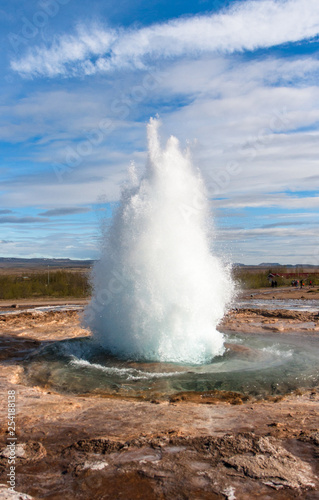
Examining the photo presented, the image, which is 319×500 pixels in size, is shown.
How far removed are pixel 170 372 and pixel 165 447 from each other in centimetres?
442

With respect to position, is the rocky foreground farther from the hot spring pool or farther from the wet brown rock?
the hot spring pool

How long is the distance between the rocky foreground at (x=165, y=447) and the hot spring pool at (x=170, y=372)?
0.64m

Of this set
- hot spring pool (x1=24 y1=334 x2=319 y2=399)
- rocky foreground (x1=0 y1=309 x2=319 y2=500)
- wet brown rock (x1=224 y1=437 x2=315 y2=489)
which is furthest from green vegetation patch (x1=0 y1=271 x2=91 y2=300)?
wet brown rock (x1=224 y1=437 x2=315 y2=489)

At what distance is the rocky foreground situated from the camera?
12.8 feet

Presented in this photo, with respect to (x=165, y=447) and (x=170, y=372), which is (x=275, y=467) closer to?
(x=165, y=447)

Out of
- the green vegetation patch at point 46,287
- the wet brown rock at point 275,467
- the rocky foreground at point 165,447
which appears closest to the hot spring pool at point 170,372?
the rocky foreground at point 165,447

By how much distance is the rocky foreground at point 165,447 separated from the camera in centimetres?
392

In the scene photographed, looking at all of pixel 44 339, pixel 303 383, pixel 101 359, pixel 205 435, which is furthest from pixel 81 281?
pixel 205 435

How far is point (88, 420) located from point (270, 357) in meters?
6.37

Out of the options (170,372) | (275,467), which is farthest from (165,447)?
(170,372)

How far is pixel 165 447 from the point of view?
4.76 m

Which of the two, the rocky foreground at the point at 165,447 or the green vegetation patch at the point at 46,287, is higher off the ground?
the green vegetation patch at the point at 46,287

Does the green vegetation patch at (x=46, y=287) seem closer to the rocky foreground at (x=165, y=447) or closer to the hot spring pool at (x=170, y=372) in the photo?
the hot spring pool at (x=170, y=372)

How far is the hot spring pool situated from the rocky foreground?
0.64 meters
